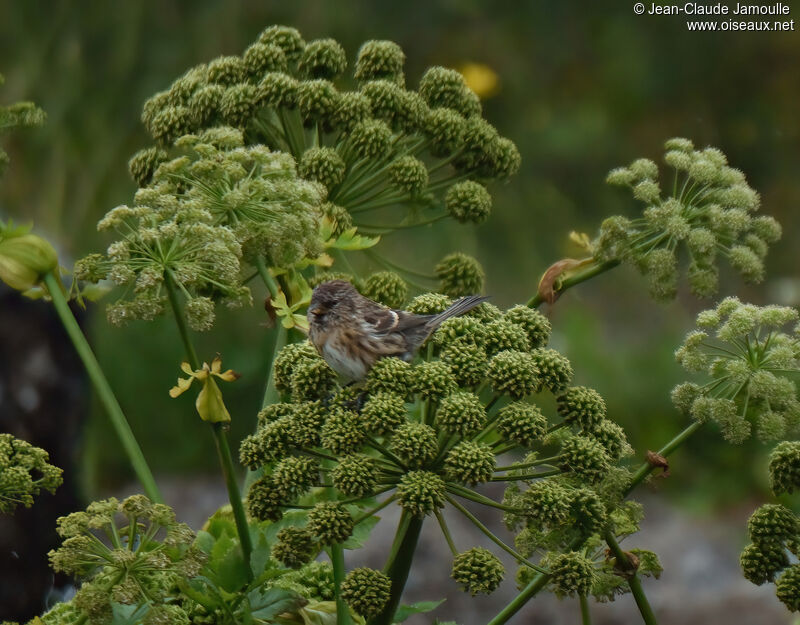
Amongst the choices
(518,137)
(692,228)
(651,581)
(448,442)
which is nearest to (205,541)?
(448,442)

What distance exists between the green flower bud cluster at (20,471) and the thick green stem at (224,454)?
31 centimetres

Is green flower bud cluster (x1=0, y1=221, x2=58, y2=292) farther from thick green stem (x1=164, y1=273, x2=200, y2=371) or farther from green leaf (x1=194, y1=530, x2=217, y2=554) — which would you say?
green leaf (x1=194, y1=530, x2=217, y2=554)

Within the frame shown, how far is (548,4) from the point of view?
25.9 feet

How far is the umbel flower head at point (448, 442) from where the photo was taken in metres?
1.95

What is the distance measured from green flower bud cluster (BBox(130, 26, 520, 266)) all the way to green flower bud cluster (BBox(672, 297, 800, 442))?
0.72 meters

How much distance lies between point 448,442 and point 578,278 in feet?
2.25

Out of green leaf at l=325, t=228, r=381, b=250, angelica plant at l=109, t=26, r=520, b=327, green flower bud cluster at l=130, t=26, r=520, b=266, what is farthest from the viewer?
green flower bud cluster at l=130, t=26, r=520, b=266

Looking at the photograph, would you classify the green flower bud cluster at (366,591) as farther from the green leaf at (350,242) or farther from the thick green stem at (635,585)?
the green leaf at (350,242)

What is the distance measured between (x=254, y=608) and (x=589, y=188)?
236 inches

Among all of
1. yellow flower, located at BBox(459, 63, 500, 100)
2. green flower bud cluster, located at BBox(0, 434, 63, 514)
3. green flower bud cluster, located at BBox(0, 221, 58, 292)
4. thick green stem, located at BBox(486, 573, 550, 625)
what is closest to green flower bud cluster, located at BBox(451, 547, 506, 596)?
thick green stem, located at BBox(486, 573, 550, 625)

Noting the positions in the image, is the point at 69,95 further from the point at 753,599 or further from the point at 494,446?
the point at 494,446

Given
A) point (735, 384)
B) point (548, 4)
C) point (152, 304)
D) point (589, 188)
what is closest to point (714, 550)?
point (589, 188)

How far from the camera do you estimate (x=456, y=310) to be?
7.20 ft

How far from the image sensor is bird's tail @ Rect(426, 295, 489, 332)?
219 centimetres
